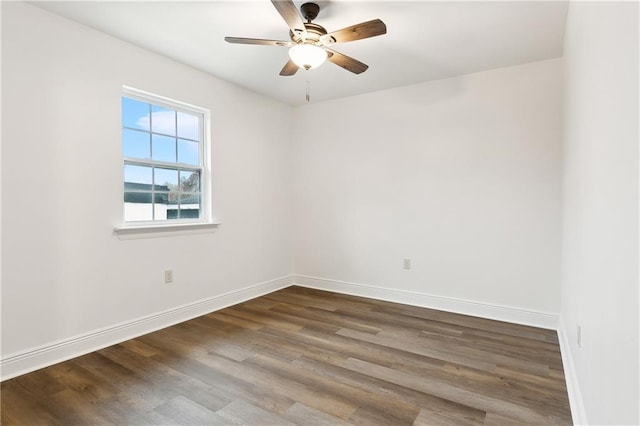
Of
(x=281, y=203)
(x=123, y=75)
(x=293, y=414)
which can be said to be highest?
(x=123, y=75)

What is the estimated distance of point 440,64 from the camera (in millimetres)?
3238

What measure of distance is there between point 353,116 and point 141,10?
2532 millimetres

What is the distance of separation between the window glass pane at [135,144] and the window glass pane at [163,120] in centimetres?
13

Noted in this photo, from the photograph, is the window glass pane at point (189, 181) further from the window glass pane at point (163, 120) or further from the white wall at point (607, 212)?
the white wall at point (607, 212)

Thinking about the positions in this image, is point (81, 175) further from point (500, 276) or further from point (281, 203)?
point (500, 276)

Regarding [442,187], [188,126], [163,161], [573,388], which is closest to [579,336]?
[573,388]

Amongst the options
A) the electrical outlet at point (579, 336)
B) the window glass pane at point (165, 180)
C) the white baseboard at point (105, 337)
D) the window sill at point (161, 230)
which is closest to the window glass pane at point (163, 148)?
the window glass pane at point (165, 180)

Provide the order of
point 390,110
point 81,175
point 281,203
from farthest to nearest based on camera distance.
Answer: point 281,203 → point 390,110 → point 81,175

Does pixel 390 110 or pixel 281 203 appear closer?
pixel 390 110

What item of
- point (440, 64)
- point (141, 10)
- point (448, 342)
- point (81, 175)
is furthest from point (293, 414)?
point (440, 64)

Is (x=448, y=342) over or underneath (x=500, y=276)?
underneath

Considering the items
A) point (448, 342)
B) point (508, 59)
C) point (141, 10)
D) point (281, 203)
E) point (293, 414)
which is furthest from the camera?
point (281, 203)

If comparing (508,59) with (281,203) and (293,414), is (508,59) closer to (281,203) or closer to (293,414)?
(281,203)

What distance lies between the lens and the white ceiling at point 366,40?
2307mm
